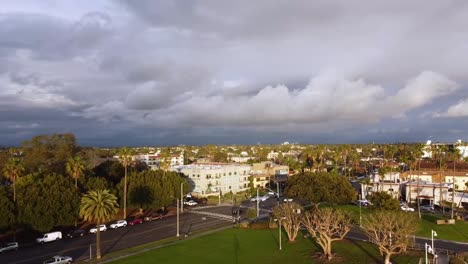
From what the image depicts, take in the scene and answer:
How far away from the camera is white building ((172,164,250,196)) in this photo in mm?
124688

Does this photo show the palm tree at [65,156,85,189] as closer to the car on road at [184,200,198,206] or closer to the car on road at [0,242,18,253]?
the car on road at [0,242,18,253]

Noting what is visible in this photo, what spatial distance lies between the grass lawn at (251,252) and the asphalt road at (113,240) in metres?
7.85

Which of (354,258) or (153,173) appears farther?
(153,173)

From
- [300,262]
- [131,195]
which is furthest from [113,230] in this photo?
[300,262]

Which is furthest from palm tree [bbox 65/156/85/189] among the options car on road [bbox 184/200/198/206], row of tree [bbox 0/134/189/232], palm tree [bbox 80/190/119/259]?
car on road [bbox 184/200/198/206]

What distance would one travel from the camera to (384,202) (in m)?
76.1

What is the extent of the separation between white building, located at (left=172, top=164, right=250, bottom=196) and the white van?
56986mm

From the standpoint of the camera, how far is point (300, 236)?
A: 6725 centimetres

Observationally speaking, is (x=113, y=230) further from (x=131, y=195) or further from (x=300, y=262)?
(x=300, y=262)

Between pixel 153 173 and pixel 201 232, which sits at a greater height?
pixel 153 173

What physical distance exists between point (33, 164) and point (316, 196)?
72.1m

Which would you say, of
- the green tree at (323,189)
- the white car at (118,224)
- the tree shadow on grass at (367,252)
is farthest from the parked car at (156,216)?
the tree shadow on grass at (367,252)

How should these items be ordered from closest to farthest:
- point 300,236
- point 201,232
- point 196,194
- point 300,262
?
point 300,262 → point 300,236 → point 201,232 → point 196,194

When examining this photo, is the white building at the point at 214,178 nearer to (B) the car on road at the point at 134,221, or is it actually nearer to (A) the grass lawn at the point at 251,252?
(B) the car on road at the point at 134,221
